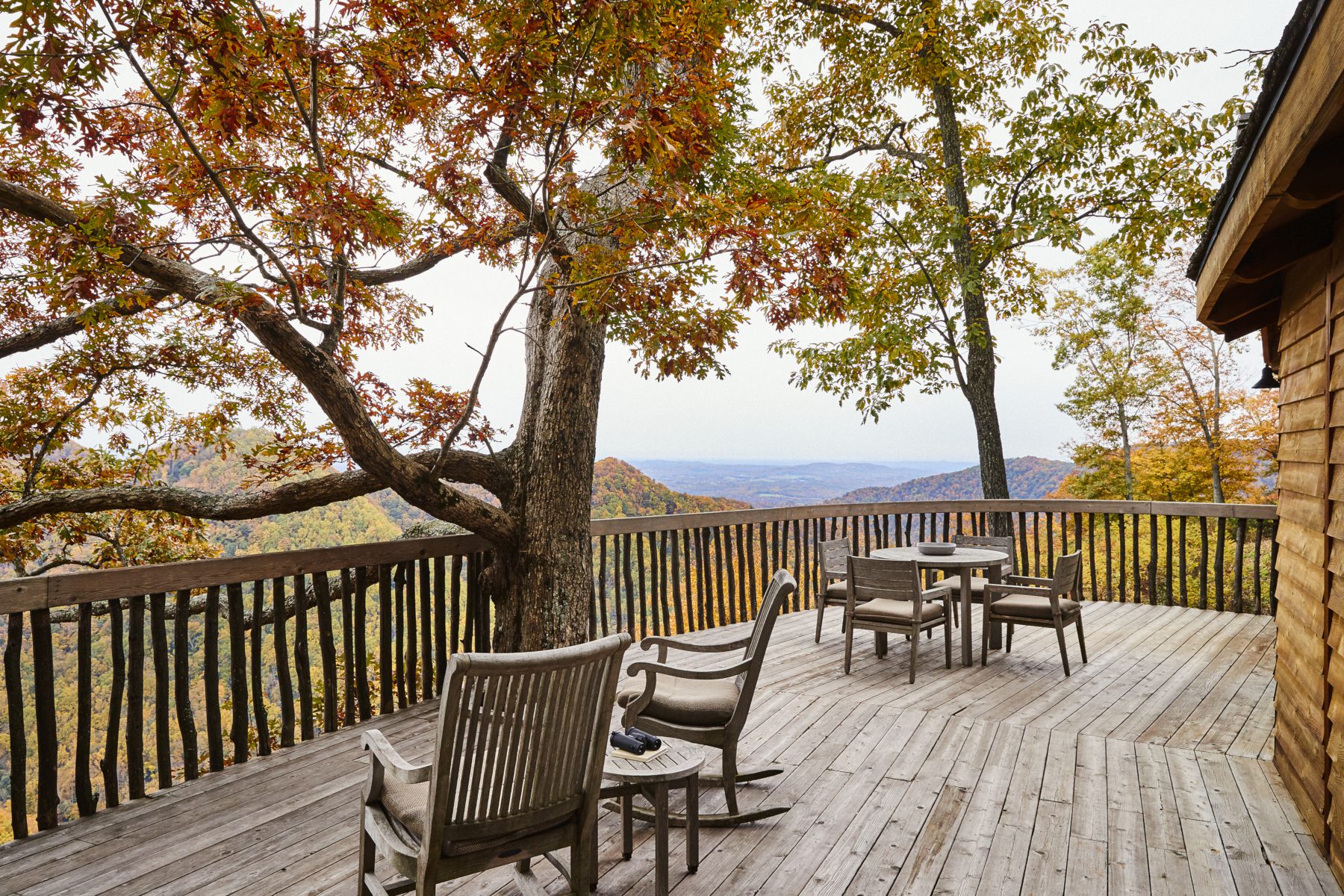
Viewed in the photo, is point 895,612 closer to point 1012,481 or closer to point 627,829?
point 627,829

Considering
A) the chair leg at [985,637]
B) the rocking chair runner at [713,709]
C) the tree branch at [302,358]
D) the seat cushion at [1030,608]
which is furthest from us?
the chair leg at [985,637]

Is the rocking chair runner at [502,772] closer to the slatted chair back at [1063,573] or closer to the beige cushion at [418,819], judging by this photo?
the beige cushion at [418,819]

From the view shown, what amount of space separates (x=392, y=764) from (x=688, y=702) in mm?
1191

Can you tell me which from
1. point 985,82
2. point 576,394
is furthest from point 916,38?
point 576,394

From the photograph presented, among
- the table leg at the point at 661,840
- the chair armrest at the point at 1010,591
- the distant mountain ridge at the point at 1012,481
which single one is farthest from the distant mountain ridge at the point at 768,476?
the table leg at the point at 661,840

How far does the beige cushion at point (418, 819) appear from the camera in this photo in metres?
1.79

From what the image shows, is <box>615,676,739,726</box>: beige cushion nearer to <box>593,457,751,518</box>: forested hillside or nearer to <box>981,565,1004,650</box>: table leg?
<box>981,565,1004,650</box>: table leg

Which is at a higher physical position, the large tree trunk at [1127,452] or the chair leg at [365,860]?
the large tree trunk at [1127,452]

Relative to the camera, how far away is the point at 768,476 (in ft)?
77.7

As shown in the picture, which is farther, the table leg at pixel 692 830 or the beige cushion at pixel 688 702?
the beige cushion at pixel 688 702

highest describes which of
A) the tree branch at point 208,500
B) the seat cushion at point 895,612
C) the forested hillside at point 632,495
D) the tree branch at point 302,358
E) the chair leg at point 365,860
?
the tree branch at point 302,358

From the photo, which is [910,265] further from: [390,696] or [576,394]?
[390,696]

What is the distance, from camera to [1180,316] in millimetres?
13586

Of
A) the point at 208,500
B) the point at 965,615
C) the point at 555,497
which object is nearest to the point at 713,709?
the point at 555,497
